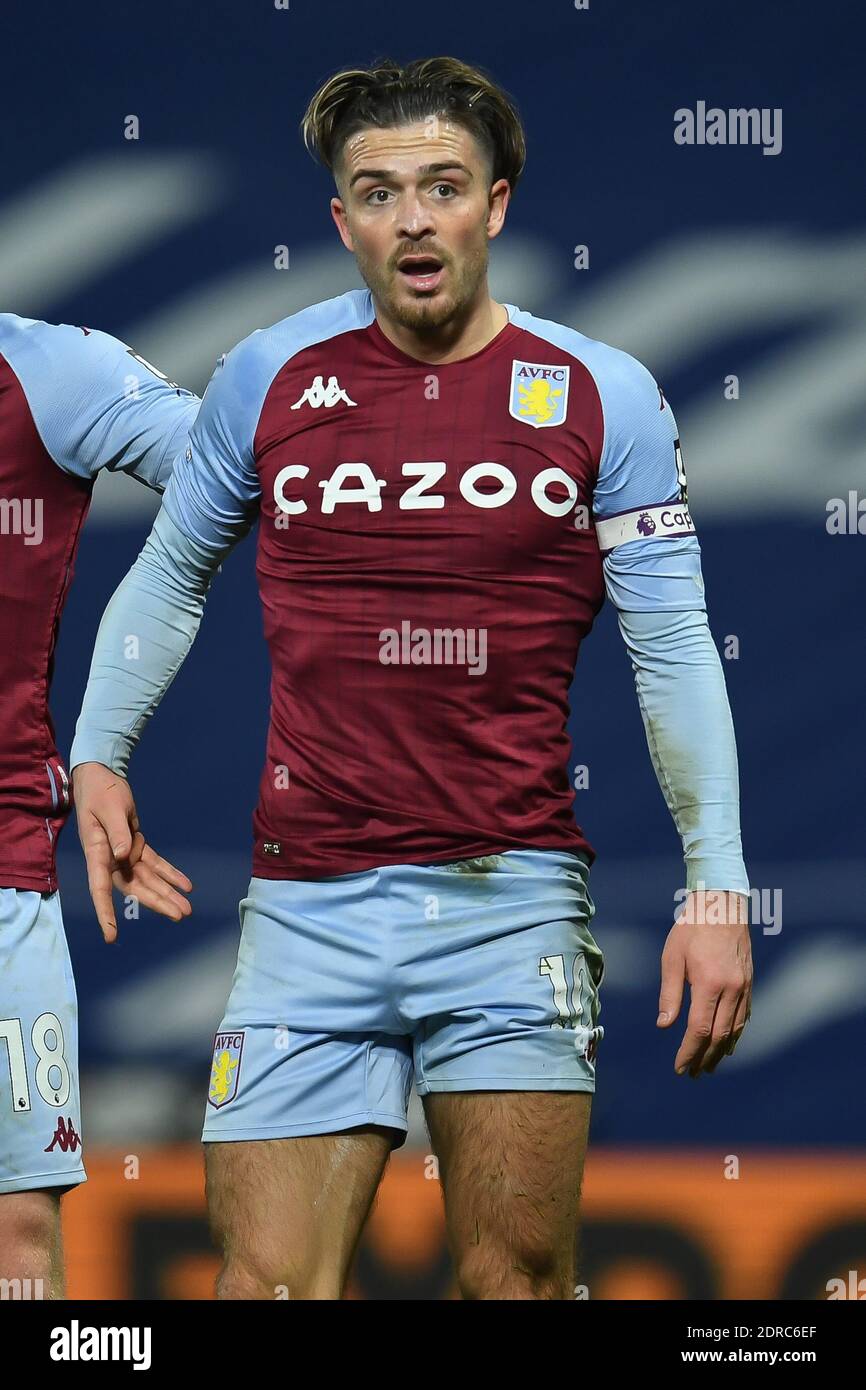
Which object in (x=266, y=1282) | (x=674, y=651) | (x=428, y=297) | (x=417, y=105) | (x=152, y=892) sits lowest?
(x=266, y=1282)

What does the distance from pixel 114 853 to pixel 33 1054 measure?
1.08ft

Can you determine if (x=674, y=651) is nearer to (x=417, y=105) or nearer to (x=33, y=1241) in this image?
(x=417, y=105)

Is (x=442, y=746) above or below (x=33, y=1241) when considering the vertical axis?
above

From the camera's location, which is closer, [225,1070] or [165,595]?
[225,1070]

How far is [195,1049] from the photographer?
14.1ft

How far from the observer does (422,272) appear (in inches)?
116

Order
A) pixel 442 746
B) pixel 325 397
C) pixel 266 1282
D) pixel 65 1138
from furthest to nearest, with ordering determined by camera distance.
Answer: pixel 65 1138
pixel 325 397
pixel 442 746
pixel 266 1282

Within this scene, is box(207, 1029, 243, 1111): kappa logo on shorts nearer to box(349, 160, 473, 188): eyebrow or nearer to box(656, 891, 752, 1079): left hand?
box(656, 891, 752, 1079): left hand

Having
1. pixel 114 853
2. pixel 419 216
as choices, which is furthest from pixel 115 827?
pixel 419 216

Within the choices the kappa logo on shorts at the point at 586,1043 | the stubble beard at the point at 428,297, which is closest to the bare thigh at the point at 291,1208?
the kappa logo on shorts at the point at 586,1043

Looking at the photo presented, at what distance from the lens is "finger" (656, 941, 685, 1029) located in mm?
2807

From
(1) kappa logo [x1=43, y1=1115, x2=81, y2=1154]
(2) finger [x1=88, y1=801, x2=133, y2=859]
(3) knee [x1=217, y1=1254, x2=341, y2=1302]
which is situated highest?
(2) finger [x1=88, y1=801, x2=133, y2=859]

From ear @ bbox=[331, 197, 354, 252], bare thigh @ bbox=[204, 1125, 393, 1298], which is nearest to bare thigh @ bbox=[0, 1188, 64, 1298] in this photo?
bare thigh @ bbox=[204, 1125, 393, 1298]
